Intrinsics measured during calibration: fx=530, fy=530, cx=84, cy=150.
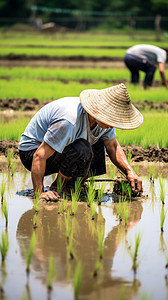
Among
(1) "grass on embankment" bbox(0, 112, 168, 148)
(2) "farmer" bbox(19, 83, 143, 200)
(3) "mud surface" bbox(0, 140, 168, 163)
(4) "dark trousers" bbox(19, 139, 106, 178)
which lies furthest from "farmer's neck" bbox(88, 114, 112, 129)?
(1) "grass on embankment" bbox(0, 112, 168, 148)

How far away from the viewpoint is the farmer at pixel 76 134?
138 inches

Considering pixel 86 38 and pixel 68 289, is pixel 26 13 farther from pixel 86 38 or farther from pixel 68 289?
pixel 68 289

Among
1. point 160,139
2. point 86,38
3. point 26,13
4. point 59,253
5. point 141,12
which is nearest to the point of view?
point 59,253

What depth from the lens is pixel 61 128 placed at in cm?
350

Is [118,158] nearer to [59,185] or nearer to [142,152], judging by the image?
[59,185]

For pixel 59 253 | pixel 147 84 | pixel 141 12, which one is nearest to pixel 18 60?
pixel 147 84

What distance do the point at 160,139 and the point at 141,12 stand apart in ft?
119

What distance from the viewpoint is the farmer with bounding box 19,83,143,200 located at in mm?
3500

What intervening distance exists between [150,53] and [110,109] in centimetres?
575

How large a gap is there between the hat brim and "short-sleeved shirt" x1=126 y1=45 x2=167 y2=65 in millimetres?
5355

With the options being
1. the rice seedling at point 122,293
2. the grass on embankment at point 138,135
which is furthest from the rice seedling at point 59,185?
the grass on embankment at point 138,135

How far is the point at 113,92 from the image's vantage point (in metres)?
3.59

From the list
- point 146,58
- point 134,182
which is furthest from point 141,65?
point 134,182

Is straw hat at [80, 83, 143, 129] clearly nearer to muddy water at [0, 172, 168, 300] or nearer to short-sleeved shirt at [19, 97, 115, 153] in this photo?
short-sleeved shirt at [19, 97, 115, 153]
